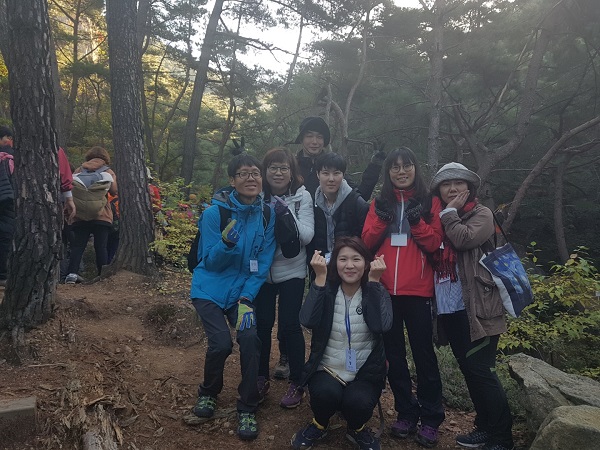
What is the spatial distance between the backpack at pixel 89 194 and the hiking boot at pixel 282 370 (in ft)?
11.8

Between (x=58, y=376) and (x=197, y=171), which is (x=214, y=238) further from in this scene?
(x=197, y=171)

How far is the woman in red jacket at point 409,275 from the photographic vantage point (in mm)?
3012

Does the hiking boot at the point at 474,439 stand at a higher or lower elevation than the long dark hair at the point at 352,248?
lower

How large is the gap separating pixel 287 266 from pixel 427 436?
5.15ft

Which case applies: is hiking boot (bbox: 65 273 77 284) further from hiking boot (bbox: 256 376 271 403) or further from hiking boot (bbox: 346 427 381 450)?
hiking boot (bbox: 346 427 381 450)

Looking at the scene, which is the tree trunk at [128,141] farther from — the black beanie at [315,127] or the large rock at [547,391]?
the large rock at [547,391]

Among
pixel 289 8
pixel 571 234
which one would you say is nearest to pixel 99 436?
pixel 289 8

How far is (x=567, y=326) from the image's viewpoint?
486 cm

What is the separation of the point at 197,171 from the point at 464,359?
15.7m

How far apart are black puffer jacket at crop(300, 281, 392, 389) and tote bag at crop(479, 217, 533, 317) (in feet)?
2.28

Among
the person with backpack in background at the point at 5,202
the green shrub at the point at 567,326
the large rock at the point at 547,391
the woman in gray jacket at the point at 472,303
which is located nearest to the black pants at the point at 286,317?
the woman in gray jacket at the point at 472,303

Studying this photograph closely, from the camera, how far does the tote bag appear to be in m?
2.71

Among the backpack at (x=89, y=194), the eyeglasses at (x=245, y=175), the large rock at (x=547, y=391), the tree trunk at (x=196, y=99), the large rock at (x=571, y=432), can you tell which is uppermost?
the tree trunk at (x=196, y=99)

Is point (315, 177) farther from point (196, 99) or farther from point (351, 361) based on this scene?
point (196, 99)
